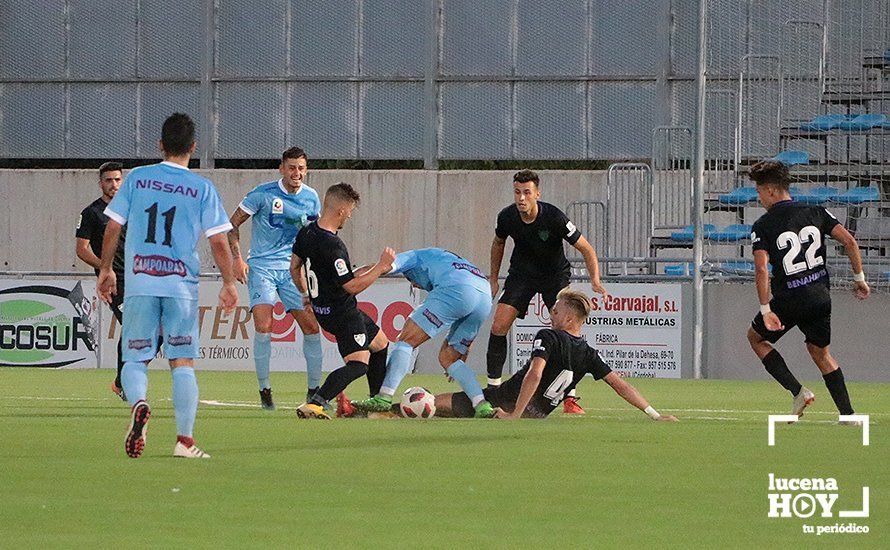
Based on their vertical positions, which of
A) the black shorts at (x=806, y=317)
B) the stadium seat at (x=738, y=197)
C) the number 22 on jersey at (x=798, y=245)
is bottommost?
the black shorts at (x=806, y=317)

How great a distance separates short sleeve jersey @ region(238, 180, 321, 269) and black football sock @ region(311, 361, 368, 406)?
244 cm

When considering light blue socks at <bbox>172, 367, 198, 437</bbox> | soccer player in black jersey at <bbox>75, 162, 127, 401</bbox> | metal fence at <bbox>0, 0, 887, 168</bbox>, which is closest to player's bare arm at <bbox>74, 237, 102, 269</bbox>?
soccer player in black jersey at <bbox>75, 162, 127, 401</bbox>

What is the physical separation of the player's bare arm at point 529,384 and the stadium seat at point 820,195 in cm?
1294

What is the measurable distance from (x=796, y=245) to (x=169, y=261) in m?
4.93

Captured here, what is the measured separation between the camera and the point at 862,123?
25391 millimetres

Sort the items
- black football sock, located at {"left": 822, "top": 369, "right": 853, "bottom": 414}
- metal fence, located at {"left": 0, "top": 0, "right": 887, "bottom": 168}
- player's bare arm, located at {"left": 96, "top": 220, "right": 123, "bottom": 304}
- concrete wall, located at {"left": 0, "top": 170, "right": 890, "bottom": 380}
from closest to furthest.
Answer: player's bare arm, located at {"left": 96, "top": 220, "right": 123, "bottom": 304} < black football sock, located at {"left": 822, "top": 369, "right": 853, "bottom": 414} < concrete wall, located at {"left": 0, "top": 170, "right": 890, "bottom": 380} < metal fence, located at {"left": 0, "top": 0, "right": 887, "bottom": 168}

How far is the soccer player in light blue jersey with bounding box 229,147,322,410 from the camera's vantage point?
14578 mm

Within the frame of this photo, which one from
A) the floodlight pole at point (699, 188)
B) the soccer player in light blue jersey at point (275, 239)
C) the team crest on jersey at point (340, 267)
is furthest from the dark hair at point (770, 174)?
the floodlight pole at point (699, 188)

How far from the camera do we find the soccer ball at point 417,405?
42.1 feet

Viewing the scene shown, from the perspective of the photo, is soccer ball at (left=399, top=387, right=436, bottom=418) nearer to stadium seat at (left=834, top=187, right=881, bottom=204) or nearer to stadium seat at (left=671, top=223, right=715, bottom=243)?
stadium seat at (left=671, top=223, right=715, bottom=243)

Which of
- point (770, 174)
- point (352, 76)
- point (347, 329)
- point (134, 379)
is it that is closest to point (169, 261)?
point (134, 379)

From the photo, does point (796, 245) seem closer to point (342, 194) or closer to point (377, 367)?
point (342, 194)

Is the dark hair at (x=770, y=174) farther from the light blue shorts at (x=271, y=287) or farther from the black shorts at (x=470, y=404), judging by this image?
the light blue shorts at (x=271, y=287)

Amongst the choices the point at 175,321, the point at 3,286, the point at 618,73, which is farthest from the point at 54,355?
the point at 175,321
